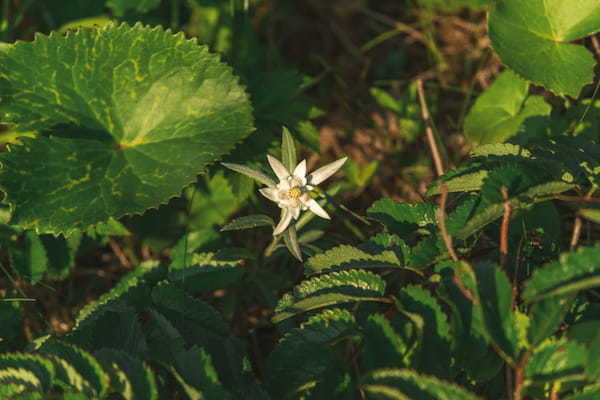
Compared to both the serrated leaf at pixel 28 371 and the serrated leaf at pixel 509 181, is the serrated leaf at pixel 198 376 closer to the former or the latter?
the serrated leaf at pixel 28 371

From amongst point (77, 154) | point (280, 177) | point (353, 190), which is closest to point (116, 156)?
point (77, 154)

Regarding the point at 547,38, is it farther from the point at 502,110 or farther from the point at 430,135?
the point at 430,135

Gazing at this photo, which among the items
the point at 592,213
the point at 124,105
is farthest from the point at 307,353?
the point at 124,105

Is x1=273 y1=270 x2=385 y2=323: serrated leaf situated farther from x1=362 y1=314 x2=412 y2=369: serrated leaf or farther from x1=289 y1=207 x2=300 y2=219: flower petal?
x1=289 y1=207 x2=300 y2=219: flower petal

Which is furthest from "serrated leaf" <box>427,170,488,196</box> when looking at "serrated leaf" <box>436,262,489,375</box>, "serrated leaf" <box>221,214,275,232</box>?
"serrated leaf" <box>221,214,275,232</box>

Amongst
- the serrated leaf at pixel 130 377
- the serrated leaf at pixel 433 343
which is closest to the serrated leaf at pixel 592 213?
the serrated leaf at pixel 433 343

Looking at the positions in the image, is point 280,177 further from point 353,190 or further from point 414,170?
point 414,170
